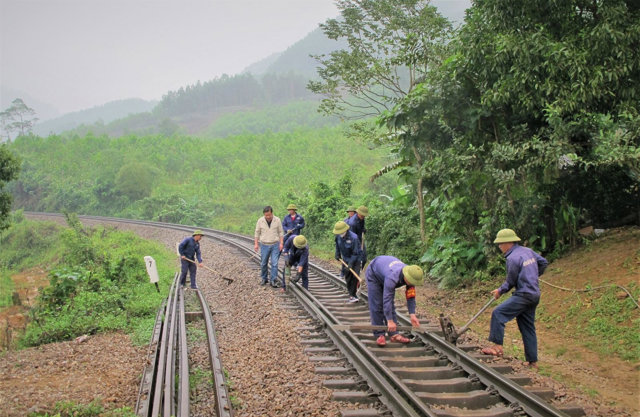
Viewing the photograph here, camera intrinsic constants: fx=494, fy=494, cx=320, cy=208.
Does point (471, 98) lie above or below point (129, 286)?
above

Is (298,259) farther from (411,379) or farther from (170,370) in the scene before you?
(411,379)

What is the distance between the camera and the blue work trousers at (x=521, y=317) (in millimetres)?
5938

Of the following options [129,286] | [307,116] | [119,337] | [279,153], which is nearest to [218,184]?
[279,153]

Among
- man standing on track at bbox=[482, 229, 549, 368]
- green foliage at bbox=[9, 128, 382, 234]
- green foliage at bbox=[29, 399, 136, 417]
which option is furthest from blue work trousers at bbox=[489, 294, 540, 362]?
green foliage at bbox=[9, 128, 382, 234]

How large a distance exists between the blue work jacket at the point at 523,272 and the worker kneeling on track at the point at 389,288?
110 centimetres

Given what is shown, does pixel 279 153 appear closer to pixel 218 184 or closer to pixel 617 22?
pixel 218 184

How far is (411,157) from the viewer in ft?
42.9

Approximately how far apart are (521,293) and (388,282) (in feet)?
5.24

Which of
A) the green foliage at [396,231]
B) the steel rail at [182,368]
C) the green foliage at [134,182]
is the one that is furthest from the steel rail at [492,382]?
the green foliage at [134,182]

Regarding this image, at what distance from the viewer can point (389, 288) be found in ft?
20.8

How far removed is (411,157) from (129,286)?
8.43m

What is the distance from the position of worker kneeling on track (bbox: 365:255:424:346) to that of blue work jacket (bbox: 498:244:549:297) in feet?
3.61

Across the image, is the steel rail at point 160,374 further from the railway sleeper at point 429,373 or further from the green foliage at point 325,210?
the green foliage at point 325,210

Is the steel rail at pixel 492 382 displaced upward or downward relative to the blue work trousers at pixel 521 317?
downward
